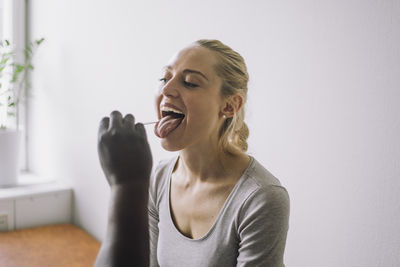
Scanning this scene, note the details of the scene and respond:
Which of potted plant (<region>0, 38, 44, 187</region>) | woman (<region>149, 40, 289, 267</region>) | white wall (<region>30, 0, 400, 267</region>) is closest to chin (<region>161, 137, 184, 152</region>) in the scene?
woman (<region>149, 40, 289, 267</region>)

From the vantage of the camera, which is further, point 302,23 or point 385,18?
point 302,23

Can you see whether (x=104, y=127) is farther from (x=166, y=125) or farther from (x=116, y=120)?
(x=166, y=125)

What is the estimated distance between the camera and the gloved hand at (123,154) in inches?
27.6

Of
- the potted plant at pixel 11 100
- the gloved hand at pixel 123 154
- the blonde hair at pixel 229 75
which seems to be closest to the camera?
the gloved hand at pixel 123 154

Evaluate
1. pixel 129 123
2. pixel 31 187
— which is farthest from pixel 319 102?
pixel 31 187

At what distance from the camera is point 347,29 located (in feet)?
3.04

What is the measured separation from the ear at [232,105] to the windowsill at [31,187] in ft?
4.48

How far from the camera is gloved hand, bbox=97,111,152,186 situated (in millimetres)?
701

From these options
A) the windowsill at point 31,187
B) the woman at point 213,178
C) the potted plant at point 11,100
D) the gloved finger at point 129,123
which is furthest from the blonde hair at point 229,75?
the potted plant at point 11,100

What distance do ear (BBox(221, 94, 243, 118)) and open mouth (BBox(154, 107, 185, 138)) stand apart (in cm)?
10

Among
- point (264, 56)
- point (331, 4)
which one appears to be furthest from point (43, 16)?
Result: point (331, 4)

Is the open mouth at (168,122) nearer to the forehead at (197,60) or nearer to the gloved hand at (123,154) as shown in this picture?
the forehead at (197,60)

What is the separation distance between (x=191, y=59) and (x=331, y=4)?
0.33 meters

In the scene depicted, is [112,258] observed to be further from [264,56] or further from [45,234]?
[45,234]
